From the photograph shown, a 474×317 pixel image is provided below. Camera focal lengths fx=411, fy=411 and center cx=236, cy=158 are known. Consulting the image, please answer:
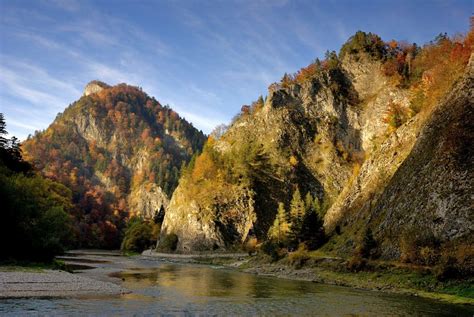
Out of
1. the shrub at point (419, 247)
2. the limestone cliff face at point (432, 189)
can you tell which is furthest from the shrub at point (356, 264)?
the shrub at point (419, 247)

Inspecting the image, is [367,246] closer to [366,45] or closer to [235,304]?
[235,304]

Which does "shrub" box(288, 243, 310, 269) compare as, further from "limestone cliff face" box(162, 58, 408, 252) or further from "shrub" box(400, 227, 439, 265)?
"limestone cliff face" box(162, 58, 408, 252)

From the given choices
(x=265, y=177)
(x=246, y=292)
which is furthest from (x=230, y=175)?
(x=246, y=292)

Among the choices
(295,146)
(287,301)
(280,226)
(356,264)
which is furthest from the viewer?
(295,146)

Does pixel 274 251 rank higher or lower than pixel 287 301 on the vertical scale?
higher

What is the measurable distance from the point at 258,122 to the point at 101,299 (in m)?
114

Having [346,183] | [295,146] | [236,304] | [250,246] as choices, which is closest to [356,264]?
[236,304]

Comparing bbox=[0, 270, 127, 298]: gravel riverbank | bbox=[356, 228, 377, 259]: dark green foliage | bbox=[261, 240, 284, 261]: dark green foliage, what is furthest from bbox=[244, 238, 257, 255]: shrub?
bbox=[0, 270, 127, 298]: gravel riverbank

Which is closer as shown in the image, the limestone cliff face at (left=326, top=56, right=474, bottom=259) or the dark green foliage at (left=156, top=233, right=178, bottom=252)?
the limestone cliff face at (left=326, top=56, right=474, bottom=259)

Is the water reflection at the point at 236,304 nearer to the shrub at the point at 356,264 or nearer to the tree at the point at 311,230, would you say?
the shrub at the point at 356,264

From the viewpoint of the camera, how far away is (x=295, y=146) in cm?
13350

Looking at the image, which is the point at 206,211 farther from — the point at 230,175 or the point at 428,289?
the point at 428,289

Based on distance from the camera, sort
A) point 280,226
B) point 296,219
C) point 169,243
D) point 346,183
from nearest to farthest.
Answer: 1. point 296,219
2. point 280,226
3. point 346,183
4. point 169,243

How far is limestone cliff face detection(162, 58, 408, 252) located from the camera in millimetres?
119000
